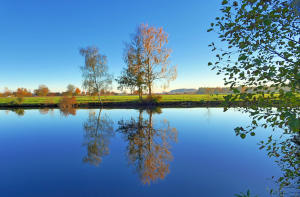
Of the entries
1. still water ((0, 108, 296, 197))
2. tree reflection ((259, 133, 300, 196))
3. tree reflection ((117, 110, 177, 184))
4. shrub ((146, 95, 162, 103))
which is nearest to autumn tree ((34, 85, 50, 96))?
shrub ((146, 95, 162, 103))

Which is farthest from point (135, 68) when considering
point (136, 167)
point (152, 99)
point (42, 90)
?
point (42, 90)

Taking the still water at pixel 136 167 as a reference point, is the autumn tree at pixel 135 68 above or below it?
above

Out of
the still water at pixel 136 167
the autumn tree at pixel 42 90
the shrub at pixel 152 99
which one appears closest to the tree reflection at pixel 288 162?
the still water at pixel 136 167

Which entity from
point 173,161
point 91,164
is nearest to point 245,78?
point 173,161

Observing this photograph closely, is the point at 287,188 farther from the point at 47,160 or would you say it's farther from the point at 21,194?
the point at 47,160

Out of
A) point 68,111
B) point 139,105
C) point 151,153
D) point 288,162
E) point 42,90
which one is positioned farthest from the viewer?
point 42,90

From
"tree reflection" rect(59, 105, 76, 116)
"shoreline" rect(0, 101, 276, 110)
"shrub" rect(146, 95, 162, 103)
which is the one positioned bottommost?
"tree reflection" rect(59, 105, 76, 116)

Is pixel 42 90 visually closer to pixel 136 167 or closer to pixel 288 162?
pixel 136 167

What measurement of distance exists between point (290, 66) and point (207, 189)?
366 cm

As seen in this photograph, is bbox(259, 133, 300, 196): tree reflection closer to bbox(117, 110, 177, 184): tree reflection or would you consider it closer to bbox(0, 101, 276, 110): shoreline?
bbox(117, 110, 177, 184): tree reflection

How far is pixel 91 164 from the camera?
6.00 meters

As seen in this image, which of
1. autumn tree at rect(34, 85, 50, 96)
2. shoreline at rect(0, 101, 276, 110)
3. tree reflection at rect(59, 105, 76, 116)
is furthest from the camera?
autumn tree at rect(34, 85, 50, 96)

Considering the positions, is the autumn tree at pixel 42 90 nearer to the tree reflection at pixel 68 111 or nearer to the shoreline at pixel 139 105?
the shoreline at pixel 139 105

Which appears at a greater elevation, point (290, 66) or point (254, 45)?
point (254, 45)
